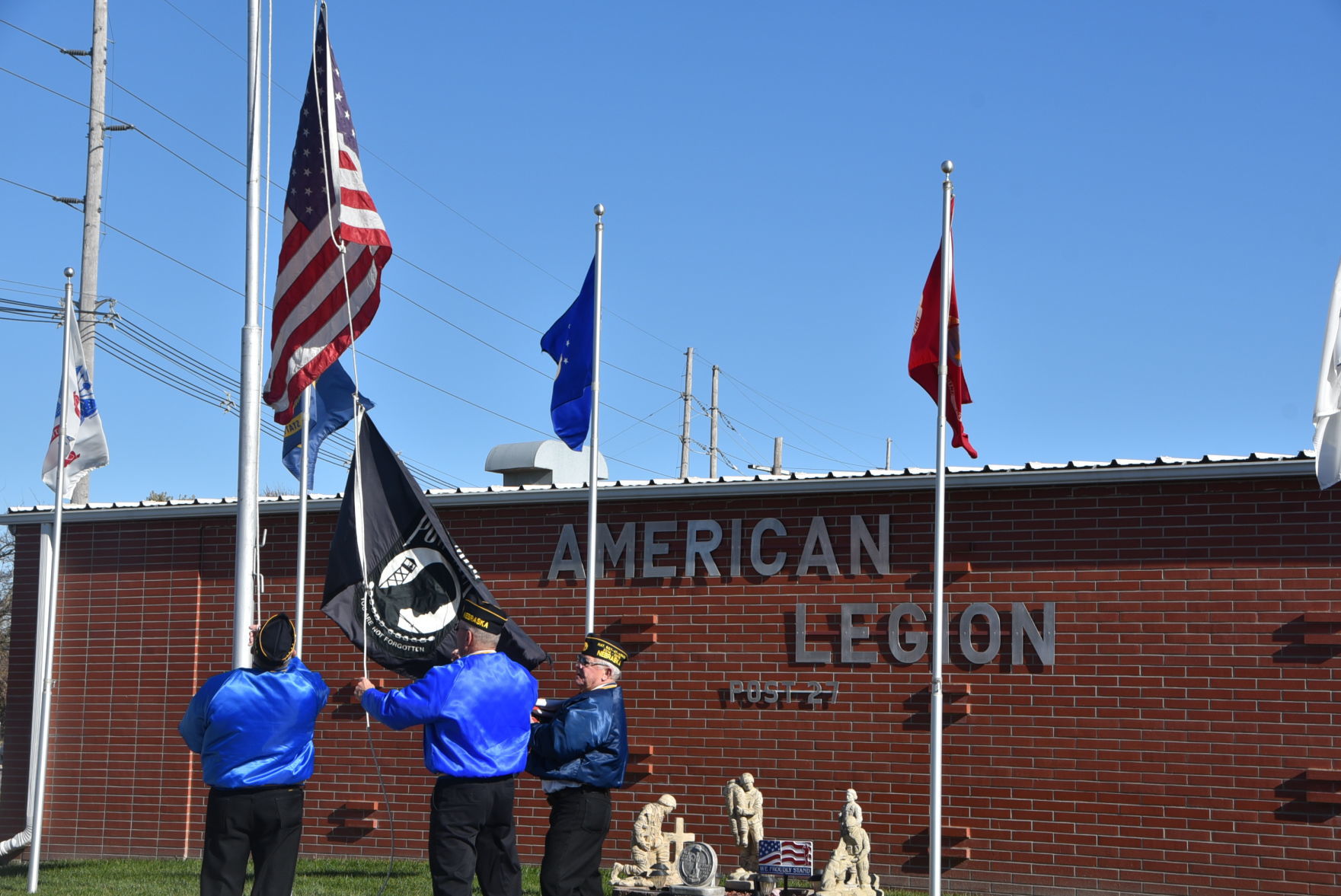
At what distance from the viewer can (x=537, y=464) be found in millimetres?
15062

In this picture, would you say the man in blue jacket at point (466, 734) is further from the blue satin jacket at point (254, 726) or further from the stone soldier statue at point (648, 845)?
the stone soldier statue at point (648, 845)

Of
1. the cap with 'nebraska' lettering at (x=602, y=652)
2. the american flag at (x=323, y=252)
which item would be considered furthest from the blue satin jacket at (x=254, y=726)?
the american flag at (x=323, y=252)

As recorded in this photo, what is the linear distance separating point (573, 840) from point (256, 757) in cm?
169

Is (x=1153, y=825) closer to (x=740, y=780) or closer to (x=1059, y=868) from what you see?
(x=1059, y=868)

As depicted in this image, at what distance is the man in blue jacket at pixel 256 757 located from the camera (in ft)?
24.9

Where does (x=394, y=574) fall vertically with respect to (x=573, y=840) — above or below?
above

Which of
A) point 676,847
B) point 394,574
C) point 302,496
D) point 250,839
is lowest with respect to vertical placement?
point 676,847

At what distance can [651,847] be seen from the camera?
11266mm

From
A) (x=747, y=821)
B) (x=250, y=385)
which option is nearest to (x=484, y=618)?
(x=250, y=385)

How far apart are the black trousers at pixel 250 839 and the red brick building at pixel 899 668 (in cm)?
549

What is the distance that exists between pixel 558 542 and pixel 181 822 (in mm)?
4669

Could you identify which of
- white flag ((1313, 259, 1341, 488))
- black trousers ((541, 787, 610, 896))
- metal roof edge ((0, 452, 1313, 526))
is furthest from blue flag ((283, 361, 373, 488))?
white flag ((1313, 259, 1341, 488))

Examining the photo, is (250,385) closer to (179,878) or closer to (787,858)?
(787,858)

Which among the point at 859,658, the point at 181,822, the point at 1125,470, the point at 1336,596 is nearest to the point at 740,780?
the point at 859,658
